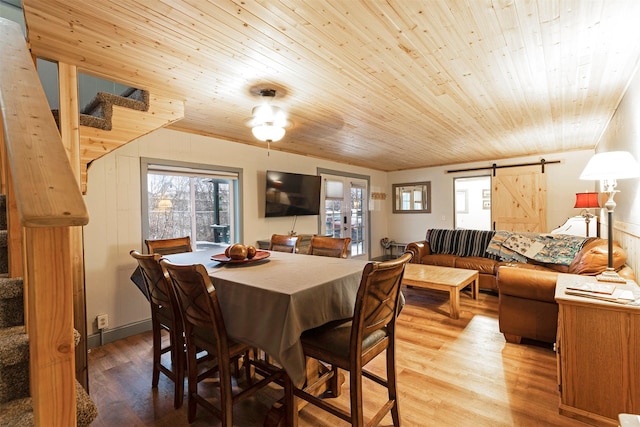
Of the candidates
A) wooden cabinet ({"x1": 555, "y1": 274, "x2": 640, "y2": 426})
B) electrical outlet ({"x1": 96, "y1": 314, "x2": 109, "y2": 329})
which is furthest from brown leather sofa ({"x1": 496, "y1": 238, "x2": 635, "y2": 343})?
electrical outlet ({"x1": 96, "y1": 314, "x2": 109, "y2": 329})

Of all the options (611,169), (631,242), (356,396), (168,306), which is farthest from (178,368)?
(631,242)

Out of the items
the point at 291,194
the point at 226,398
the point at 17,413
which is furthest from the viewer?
the point at 291,194

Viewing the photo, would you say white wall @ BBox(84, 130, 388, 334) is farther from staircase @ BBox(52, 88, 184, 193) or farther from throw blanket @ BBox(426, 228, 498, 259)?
throw blanket @ BBox(426, 228, 498, 259)

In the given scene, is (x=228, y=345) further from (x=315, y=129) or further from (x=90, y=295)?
(x=315, y=129)

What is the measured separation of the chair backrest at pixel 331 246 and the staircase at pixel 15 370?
2060mm

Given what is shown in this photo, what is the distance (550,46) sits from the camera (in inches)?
80.3

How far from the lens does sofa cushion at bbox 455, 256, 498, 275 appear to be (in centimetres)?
455

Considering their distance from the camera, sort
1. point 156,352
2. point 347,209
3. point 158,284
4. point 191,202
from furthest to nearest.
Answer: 1. point 347,209
2. point 191,202
3. point 156,352
4. point 158,284

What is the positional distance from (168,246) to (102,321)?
99 cm

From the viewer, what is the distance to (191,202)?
397cm

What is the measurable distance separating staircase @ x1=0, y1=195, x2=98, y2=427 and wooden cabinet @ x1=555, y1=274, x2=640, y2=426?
2.42 meters

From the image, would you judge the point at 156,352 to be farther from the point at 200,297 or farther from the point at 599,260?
the point at 599,260

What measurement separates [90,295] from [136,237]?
2.23 ft

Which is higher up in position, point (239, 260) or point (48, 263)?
point (48, 263)
